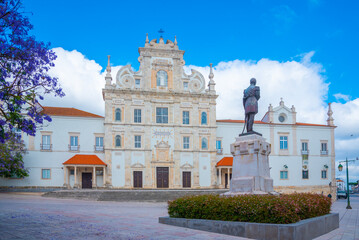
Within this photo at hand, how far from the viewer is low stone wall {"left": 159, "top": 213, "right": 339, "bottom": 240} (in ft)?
28.0

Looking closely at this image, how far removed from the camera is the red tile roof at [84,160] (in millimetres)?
35791

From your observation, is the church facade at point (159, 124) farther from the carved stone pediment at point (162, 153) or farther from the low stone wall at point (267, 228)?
the low stone wall at point (267, 228)

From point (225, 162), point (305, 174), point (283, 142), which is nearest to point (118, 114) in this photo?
point (225, 162)

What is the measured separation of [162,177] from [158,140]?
4108 millimetres

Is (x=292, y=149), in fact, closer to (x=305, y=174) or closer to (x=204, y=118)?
(x=305, y=174)

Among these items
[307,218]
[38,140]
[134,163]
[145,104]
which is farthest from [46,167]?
[307,218]

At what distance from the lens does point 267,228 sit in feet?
29.0

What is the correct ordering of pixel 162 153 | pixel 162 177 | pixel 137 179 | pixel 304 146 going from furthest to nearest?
pixel 304 146
pixel 162 153
pixel 162 177
pixel 137 179

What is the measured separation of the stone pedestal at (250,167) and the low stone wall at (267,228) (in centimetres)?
251

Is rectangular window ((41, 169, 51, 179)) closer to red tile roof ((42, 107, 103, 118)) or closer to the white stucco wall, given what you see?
the white stucco wall

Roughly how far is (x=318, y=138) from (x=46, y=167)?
31870 mm

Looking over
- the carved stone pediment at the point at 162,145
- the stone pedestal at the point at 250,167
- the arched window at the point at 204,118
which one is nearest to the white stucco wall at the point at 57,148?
the carved stone pediment at the point at 162,145

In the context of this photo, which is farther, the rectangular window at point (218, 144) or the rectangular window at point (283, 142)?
the rectangular window at point (283, 142)

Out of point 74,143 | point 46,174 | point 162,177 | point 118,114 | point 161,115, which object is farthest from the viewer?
point 161,115
